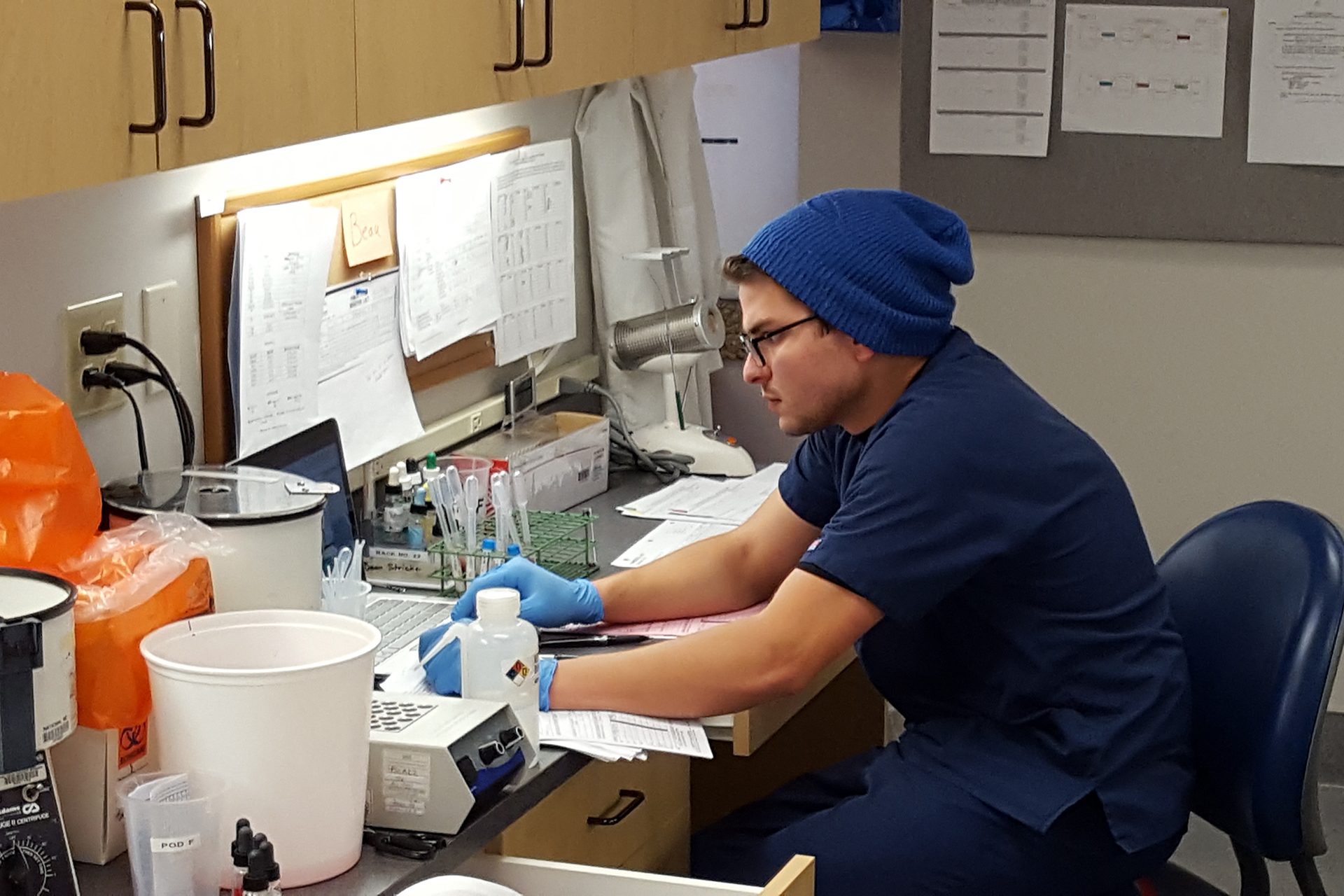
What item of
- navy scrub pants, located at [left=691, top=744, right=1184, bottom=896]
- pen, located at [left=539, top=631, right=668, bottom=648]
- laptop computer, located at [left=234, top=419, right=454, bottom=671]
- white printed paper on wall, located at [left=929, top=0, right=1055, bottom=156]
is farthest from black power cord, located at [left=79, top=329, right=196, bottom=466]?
white printed paper on wall, located at [left=929, top=0, right=1055, bottom=156]

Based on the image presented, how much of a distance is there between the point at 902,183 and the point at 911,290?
182 cm

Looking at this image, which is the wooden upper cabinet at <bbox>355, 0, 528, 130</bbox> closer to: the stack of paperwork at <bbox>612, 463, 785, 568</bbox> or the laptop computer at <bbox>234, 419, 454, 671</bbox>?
the laptop computer at <bbox>234, 419, 454, 671</bbox>

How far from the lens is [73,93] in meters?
1.34

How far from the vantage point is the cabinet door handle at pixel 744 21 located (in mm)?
2709

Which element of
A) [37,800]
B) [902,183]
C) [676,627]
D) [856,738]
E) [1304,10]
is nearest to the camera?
[37,800]

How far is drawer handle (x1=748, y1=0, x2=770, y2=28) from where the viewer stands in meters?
2.77

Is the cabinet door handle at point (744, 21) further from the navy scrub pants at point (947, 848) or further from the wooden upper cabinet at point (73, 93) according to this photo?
the wooden upper cabinet at point (73, 93)

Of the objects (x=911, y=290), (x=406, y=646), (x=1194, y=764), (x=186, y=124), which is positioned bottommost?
(x=1194, y=764)

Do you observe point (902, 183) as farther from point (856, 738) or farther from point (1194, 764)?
point (1194, 764)

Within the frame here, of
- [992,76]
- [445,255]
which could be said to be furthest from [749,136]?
[445,255]

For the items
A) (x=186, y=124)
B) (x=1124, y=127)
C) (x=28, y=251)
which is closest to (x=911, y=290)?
(x=186, y=124)

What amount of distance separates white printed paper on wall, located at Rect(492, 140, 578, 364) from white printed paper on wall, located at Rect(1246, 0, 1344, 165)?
4.71 feet

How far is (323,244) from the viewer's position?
7.39 feet

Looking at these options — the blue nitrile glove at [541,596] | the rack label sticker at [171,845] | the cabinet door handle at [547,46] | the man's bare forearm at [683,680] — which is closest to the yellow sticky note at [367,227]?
the cabinet door handle at [547,46]
